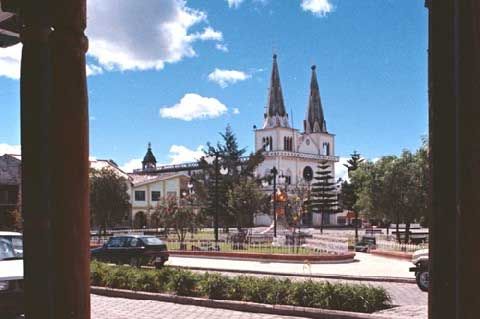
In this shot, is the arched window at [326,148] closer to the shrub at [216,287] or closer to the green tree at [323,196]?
the green tree at [323,196]

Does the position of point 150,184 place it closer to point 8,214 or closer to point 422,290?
point 8,214

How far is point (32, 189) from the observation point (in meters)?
2.49

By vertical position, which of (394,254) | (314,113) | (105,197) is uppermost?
(314,113)

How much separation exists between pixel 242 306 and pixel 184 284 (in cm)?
195

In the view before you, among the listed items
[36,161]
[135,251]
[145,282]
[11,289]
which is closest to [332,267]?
[135,251]

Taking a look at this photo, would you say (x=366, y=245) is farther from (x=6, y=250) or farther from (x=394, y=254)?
(x=6, y=250)

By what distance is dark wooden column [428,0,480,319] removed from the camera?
1820 mm

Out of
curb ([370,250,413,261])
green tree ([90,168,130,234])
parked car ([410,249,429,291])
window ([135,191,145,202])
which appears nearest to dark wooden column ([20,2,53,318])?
parked car ([410,249,429,291])

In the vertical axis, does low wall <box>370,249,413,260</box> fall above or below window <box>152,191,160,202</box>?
below

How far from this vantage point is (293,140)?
361 feet

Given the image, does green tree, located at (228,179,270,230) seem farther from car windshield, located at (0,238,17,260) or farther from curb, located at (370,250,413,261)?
car windshield, located at (0,238,17,260)

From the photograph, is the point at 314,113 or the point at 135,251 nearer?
A: the point at 135,251

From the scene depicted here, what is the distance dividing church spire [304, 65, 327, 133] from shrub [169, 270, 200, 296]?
10461 cm

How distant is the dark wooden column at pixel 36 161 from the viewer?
2445mm
